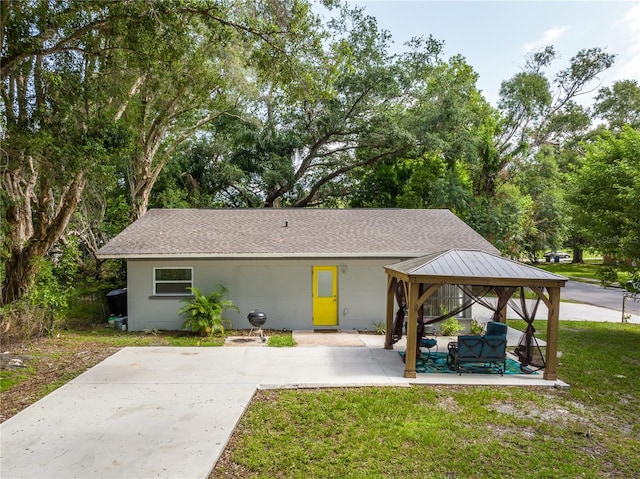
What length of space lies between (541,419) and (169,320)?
9713 millimetres

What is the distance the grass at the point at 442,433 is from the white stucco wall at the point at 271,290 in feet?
16.1

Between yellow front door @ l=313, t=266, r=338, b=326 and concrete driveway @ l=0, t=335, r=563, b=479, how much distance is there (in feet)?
6.82

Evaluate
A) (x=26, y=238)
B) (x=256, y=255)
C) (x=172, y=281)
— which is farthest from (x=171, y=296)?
(x=26, y=238)

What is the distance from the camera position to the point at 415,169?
2247 centimetres

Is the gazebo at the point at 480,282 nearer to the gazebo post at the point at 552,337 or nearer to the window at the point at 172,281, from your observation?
the gazebo post at the point at 552,337

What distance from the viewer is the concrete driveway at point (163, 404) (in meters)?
4.65

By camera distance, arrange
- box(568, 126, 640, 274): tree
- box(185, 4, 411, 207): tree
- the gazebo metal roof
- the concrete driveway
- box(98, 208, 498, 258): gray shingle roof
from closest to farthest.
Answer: the concrete driveway
the gazebo metal roof
box(568, 126, 640, 274): tree
box(98, 208, 498, 258): gray shingle roof
box(185, 4, 411, 207): tree

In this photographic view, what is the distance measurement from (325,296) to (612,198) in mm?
8839

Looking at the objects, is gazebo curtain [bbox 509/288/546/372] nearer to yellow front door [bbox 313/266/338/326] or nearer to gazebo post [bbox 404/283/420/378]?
gazebo post [bbox 404/283/420/378]

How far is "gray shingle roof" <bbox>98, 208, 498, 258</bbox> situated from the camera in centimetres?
1146

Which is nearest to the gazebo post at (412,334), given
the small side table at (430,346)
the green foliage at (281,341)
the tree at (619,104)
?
the small side table at (430,346)

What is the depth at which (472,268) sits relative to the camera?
8031 millimetres

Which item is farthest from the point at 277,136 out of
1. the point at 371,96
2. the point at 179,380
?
the point at 179,380

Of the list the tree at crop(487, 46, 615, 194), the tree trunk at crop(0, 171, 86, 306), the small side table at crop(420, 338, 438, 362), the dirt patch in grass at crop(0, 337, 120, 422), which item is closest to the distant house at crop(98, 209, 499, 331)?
the tree trunk at crop(0, 171, 86, 306)
